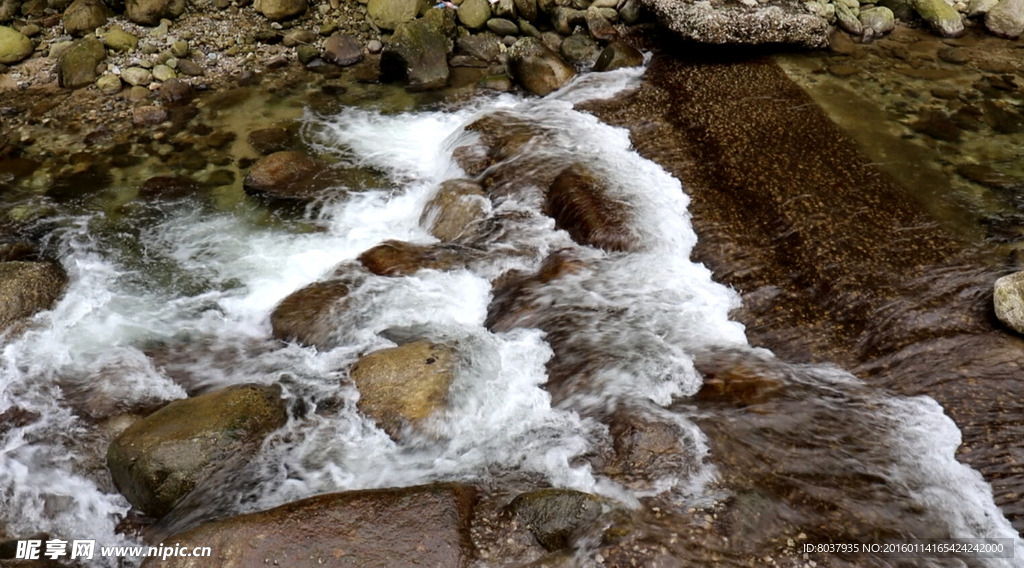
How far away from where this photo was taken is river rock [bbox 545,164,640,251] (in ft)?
21.8

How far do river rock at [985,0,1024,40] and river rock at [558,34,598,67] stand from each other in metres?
6.22

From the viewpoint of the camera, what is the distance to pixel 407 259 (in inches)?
265

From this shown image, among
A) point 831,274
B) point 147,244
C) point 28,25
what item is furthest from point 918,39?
point 28,25

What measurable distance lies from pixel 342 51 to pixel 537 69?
10.6 feet

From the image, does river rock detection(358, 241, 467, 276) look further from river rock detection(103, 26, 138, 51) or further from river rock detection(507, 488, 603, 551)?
river rock detection(103, 26, 138, 51)

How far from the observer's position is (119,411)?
5320 millimetres

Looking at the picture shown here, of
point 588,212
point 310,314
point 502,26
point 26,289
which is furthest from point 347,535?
point 502,26

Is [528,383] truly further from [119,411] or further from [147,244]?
[147,244]

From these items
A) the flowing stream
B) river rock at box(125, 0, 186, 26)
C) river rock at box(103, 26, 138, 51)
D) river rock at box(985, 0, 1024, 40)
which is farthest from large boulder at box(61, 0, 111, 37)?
river rock at box(985, 0, 1024, 40)

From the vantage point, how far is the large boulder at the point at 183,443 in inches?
177

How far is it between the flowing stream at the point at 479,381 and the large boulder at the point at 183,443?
0.15 m

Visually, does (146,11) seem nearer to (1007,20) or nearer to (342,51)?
(342,51)

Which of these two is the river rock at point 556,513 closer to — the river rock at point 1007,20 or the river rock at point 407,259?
the river rock at point 407,259

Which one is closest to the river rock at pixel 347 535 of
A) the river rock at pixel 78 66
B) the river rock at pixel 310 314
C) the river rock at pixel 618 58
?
the river rock at pixel 310 314
